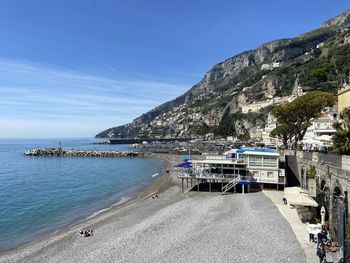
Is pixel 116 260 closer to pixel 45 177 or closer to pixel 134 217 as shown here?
pixel 134 217

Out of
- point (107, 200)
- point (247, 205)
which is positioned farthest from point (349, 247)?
point (107, 200)

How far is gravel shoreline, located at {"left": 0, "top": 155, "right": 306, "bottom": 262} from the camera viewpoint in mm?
19422

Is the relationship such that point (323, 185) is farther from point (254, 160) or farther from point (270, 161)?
point (254, 160)

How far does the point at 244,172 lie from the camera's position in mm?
40656

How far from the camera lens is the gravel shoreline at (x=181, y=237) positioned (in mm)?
19422

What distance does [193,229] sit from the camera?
2455 centimetres

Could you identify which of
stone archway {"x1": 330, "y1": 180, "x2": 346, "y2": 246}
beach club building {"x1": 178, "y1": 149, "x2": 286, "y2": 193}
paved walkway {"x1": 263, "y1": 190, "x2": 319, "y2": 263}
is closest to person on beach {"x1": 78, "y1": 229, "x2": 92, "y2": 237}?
paved walkway {"x1": 263, "y1": 190, "x2": 319, "y2": 263}

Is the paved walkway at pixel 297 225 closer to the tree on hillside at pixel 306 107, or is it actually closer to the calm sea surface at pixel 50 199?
the tree on hillside at pixel 306 107

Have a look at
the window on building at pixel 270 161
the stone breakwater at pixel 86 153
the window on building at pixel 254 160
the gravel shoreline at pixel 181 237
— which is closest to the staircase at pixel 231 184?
the window on building at pixel 254 160

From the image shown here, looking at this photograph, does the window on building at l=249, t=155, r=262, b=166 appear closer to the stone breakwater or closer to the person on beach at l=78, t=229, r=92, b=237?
the person on beach at l=78, t=229, r=92, b=237

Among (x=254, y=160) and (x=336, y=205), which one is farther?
(x=254, y=160)

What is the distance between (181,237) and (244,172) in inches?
785

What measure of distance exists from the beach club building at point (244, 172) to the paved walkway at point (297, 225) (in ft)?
9.28

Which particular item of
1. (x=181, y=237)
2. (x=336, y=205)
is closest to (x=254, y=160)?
(x=336, y=205)
